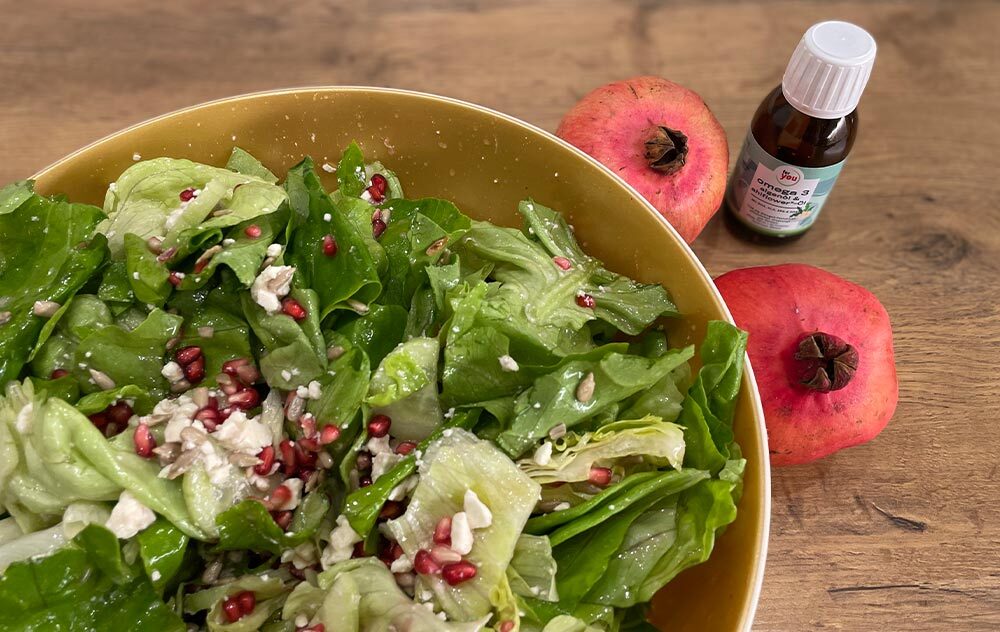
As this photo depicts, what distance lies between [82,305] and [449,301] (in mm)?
622

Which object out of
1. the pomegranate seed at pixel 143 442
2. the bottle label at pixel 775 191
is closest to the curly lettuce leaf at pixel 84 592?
the pomegranate seed at pixel 143 442

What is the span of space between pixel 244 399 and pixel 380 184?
0.52 meters

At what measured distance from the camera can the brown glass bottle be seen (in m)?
1.54

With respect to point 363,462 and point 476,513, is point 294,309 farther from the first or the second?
point 476,513

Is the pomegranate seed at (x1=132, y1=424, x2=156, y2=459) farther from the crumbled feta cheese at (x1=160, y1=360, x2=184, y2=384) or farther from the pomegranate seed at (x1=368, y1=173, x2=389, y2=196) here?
the pomegranate seed at (x1=368, y1=173, x2=389, y2=196)

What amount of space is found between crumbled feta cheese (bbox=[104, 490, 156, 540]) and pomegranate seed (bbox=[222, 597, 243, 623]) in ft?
0.52

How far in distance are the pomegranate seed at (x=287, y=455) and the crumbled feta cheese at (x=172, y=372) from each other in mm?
217

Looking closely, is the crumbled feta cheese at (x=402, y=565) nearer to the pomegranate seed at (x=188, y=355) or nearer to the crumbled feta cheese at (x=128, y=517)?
the crumbled feta cheese at (x=128, y=517)

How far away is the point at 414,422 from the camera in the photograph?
1214mm

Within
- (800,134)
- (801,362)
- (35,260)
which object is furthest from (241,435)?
(800,134)

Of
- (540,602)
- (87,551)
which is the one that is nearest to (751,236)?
(540,602)

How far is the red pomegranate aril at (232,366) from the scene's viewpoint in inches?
48.5

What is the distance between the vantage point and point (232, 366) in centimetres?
123

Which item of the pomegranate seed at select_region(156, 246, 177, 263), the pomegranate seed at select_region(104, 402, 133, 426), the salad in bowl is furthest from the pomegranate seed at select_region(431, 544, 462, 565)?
the pomegranate seed at select_region(156, 246, 177, 263)
